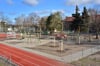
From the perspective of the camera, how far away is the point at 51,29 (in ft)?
249

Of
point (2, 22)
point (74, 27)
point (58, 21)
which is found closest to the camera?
point (58, 21)

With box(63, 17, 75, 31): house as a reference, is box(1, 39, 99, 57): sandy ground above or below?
below

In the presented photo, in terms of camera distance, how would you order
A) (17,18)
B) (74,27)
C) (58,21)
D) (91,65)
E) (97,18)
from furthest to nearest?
(17,18), (74,27), (58,21), (97,18), (91,65)

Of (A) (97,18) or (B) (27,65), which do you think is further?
(A) (97,18)

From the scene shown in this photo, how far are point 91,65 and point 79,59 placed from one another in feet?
14.3

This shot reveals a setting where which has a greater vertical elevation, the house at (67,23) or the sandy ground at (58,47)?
the house at (67,23)

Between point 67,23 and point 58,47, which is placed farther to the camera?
point 67,23

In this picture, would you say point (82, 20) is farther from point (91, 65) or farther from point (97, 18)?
point (91, 65)

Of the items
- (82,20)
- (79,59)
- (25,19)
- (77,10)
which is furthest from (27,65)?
(25,19)

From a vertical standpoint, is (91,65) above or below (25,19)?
below

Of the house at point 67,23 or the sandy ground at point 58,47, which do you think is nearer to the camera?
the sandy ground at point 58,47

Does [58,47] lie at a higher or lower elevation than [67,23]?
lower

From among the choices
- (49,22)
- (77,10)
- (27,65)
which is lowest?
(27,65)

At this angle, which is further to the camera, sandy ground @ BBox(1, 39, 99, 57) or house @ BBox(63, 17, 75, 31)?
house @ BBox(63, 17, 75, 31)
